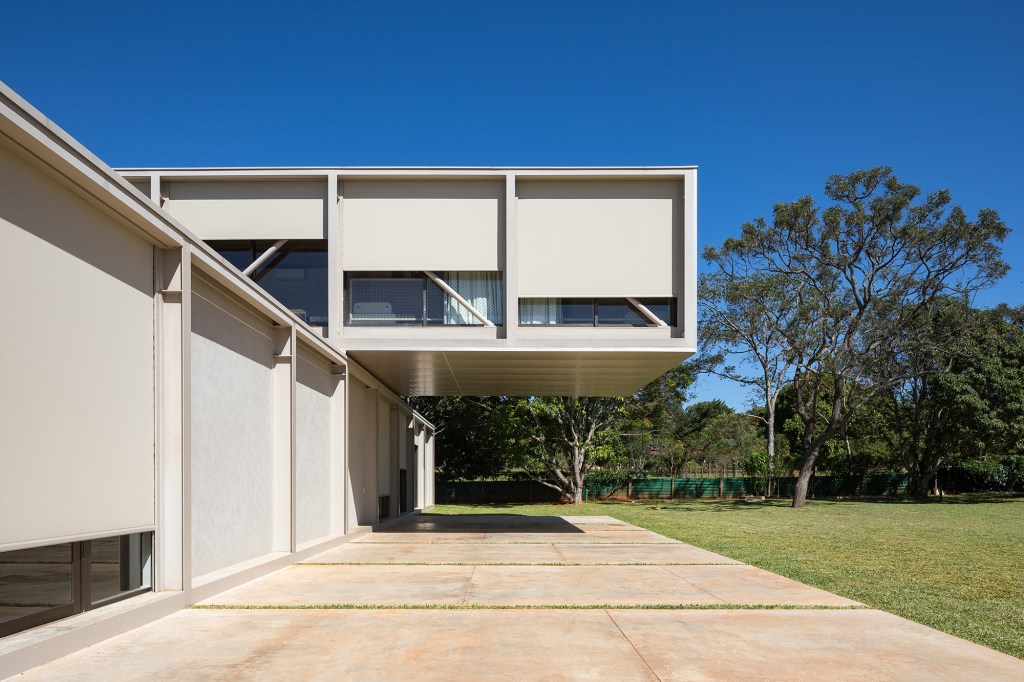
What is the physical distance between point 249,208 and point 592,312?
6671mm

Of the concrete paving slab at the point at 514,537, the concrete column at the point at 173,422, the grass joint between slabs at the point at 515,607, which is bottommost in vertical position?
the concrete paving slab at the point at 514,537

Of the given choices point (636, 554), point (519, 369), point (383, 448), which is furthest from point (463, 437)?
point (636, 554)

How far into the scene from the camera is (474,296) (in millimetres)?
14570

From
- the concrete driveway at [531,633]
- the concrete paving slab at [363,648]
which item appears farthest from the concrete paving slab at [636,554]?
the concrete paving slab at [363,648]

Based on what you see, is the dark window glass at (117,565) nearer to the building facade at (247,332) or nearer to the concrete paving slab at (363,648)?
the building facade at (247,332)

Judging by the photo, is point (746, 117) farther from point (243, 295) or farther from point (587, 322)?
point (243, 295)

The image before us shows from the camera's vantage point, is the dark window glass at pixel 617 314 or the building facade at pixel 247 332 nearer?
the building facade at pixel 247 332

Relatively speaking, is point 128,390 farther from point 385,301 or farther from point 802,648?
point 385,301

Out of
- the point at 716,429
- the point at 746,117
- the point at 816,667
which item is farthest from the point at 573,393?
the point at 716,429

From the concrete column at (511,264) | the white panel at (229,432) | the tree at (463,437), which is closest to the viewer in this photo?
the white panel at (229,432)

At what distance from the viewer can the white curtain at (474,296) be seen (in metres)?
14.5

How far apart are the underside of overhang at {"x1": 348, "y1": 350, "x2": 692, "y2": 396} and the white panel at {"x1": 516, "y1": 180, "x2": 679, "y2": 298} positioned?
1234 millimetres

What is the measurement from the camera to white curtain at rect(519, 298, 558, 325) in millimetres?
14484

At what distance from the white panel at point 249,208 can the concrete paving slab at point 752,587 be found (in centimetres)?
889
